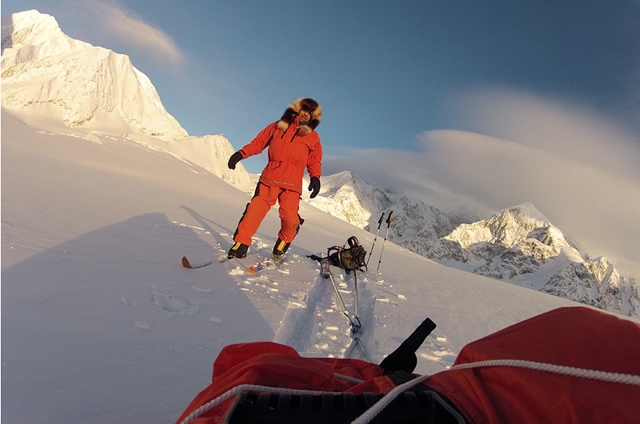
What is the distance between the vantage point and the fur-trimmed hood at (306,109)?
4340 millimetres

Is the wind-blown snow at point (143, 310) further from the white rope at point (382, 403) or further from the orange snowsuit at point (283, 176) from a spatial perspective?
the white rope at point (382, 403)

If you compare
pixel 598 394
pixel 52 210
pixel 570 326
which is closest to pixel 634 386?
pixel 598 394

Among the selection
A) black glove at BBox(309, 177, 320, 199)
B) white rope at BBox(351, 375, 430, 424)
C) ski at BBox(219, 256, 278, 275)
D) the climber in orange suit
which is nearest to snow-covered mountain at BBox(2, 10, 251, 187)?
black glove at BBox(309, 177, 320, 199)

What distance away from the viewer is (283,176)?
14.0 ft

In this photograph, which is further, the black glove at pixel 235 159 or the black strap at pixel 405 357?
the black glove at pixel 235 159

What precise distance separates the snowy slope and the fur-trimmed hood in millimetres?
1915

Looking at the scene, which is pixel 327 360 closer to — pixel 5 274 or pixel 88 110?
pixel 5 274

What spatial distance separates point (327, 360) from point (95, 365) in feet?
3.28

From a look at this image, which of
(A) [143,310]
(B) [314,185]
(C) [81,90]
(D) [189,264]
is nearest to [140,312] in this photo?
(A) [143,310]

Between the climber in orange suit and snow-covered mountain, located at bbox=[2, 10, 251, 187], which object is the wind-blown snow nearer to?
the climber in orange suit

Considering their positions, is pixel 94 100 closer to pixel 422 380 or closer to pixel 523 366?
pixel 422 380

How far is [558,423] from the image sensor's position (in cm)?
66

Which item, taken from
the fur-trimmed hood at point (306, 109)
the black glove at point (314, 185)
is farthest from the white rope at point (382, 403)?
the black glove at point (314, 185)

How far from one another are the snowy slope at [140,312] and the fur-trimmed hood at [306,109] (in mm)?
1915
